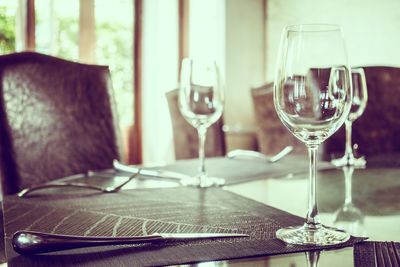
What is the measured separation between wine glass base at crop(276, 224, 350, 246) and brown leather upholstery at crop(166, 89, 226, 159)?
3.90 ft

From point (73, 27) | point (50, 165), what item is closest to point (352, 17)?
point (73, 27)

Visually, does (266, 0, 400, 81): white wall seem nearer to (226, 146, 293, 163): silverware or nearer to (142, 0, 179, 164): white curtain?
(142, 0, 179, 164): white curtain

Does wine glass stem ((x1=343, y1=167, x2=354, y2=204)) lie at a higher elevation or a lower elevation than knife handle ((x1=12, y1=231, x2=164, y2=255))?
lower

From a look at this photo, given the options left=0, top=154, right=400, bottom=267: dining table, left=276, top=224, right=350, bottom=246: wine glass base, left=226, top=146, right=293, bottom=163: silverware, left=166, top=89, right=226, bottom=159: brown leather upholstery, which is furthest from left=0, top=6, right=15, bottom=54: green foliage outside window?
left=276, top=224, right=350, bottom=246: wine glass base

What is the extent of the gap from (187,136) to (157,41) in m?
2.39

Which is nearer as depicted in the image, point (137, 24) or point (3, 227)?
point (3, 227)

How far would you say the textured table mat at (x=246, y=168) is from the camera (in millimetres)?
915

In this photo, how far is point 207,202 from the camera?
0.66 meters

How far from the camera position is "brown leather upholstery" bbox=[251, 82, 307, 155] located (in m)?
2.19

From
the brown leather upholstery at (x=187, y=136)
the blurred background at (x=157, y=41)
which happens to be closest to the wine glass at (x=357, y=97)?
the brown leather upholstery at (x=187, y=136)

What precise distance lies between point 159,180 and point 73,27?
3102 millimetres

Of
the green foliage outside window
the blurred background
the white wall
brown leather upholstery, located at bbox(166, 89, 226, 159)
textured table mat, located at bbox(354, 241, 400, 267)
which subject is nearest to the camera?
textured table mat, located at bbox(354, 241, 400, 267)

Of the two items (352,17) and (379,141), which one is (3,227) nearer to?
(379,141)

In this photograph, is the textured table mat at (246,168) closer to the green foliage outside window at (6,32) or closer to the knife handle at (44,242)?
the knife handle at (44,242)
